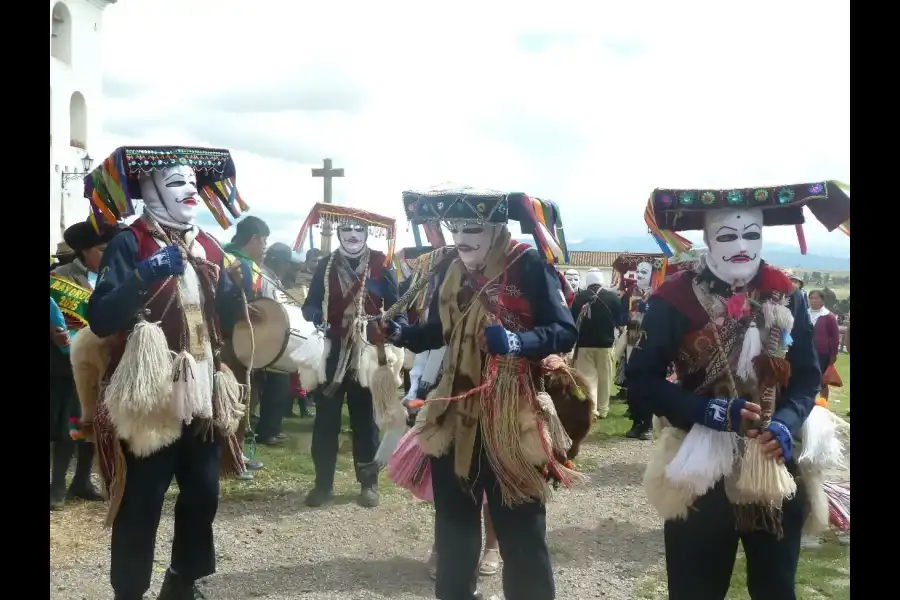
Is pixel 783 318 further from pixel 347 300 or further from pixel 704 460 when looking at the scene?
pixel 347 300

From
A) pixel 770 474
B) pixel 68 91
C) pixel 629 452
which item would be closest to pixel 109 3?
pixel 68 91

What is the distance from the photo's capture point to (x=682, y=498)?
288 centimetres

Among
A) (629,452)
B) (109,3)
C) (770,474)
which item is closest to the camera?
(770,474)

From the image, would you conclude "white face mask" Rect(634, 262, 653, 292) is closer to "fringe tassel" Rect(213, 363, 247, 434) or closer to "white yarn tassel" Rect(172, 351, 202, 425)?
"fringe tassel" Rect(213, 363, 247, 434)

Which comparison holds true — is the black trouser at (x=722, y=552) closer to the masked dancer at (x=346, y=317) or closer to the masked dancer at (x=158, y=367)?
the masked dancer at (x=158, y=367)

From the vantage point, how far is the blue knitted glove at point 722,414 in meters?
2.73

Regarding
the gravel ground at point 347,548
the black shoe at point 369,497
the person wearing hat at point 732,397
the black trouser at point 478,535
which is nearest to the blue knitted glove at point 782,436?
the person wearing hat at point 732,397

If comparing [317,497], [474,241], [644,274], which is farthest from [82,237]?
[644,274]

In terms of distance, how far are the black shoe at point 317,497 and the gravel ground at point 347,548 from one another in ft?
0.26

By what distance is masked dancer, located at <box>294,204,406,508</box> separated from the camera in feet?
18.6

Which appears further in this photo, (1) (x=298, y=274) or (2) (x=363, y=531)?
(1) (x=298, y=274)

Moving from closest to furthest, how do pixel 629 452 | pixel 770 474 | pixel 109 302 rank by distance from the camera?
pixel 770 474
pixel 109 302
pixel 629 452
